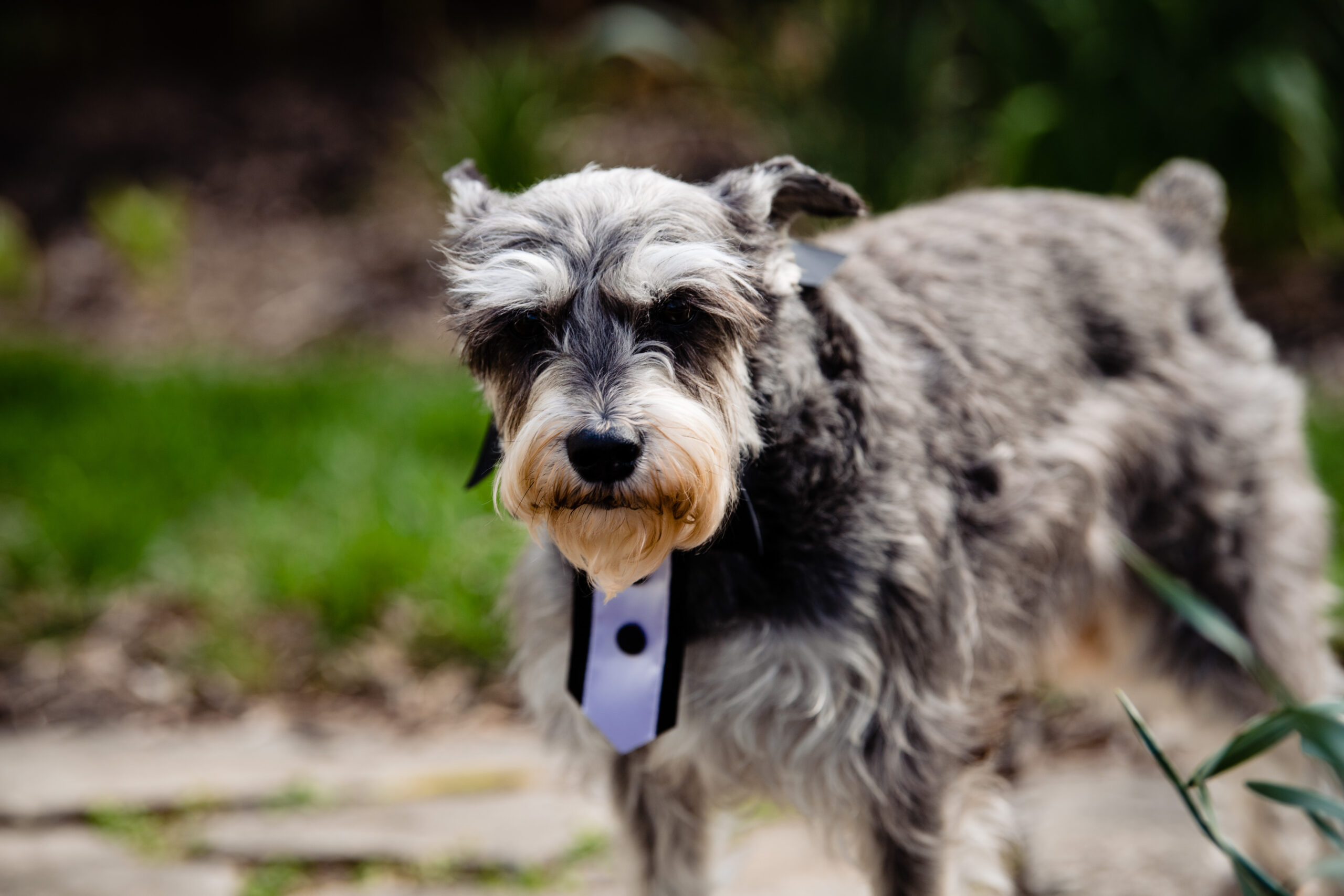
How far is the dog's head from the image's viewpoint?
205 cm

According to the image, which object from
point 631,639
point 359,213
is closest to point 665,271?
point 631,639

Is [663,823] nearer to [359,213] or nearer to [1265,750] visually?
[1265,750]

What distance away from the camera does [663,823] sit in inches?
108

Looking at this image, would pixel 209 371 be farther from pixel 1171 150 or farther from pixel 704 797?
pixel 1171 150

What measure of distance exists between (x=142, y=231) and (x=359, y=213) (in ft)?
7.29

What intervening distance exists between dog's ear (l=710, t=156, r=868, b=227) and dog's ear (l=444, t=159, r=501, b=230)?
48cm

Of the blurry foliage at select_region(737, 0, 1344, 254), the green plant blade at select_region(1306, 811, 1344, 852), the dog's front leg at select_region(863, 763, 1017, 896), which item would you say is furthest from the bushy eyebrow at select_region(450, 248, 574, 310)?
the blurry foliage at select_region(737, 0, 1344, 254)

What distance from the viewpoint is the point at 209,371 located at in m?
6.25

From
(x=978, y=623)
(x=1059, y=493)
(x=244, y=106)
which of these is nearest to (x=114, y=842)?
(x=978, y=623)

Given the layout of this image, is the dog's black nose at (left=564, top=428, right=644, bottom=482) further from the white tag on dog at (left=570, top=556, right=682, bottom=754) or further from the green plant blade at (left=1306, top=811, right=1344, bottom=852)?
the green plant blade at (left=1306, top=811, right=1344, bottom=852)

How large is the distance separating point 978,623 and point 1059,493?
393 mm

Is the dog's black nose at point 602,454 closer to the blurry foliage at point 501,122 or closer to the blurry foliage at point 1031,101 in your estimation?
the blurry foliage at point 1031,101

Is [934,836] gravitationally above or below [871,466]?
below

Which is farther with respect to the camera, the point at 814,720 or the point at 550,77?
the point at 550,77
